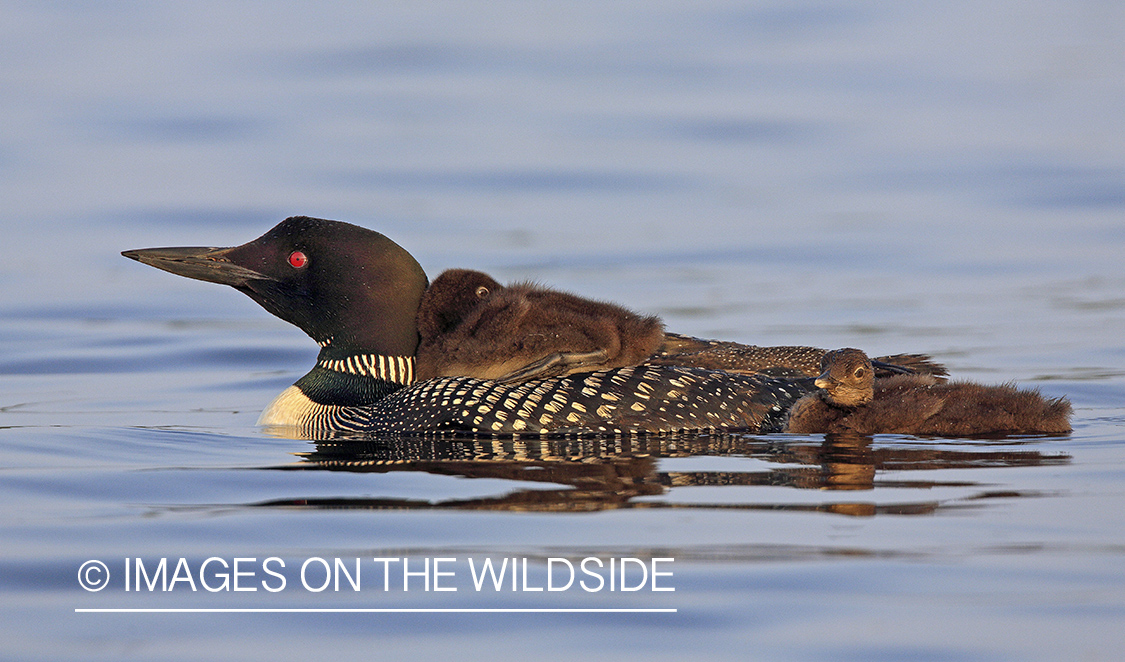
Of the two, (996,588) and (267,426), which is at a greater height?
(267,426)

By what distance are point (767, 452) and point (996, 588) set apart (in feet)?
5.56

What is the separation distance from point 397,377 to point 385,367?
0.19 ft

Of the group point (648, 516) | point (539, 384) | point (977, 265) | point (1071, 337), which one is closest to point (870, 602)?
point (648, 516)

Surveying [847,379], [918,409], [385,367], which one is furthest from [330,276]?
[918,409]

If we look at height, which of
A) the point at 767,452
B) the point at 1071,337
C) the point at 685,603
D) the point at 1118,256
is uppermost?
the point at 1118,256

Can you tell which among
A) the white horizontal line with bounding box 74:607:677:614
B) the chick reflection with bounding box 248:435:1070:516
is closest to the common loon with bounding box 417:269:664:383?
the chick reflection with bounding box 248:435:1070:516

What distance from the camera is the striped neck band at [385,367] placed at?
6.19 m

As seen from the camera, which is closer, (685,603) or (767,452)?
(685,603)

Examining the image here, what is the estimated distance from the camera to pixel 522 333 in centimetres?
582

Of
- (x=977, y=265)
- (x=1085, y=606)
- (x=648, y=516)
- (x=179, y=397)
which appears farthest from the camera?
(x=977, y=265)

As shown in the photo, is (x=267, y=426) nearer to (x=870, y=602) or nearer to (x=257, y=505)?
(x=257, y=505)

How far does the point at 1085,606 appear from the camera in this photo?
3691 millimetres

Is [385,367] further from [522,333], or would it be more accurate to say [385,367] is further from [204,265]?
[204,265]

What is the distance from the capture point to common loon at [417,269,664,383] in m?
5.80
